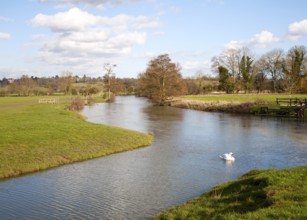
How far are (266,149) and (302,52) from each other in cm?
7910

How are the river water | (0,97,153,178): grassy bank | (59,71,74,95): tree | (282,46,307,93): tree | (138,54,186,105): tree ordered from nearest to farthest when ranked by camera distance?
1. the river water
2. (0,97,153,178): grassy bank
3. (138,54,186,105): tree
4. (282,46,307,93): tree
5. (59,71,74,95): tree

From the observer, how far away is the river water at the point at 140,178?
13.9 metres

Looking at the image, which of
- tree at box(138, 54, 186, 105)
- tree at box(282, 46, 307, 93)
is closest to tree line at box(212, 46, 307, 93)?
tree at box(282, 46, 307, 93)

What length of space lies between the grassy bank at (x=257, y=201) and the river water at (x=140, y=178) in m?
2.10

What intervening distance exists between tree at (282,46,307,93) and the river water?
63.5 meters

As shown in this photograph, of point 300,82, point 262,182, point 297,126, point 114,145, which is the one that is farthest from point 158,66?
point 262,182

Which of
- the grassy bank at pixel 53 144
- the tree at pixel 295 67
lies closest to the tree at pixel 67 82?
the tree at pixel 295 67

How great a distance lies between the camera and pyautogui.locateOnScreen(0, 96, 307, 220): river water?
13891 mm

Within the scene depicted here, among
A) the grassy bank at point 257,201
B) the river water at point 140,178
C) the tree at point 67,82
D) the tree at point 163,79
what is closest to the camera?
the grassy bank at point 257,201

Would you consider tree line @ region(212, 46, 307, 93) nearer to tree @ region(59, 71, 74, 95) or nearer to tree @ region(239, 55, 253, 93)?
tree @ region(239, 55, 253, 93)

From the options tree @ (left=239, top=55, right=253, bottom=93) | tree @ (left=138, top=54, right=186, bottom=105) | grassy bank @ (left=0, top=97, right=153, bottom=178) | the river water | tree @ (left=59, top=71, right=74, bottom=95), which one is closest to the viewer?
the river water

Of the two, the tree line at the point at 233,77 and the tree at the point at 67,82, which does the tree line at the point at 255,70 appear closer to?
the tree line at the point at 233,77

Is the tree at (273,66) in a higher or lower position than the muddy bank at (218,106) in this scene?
higher

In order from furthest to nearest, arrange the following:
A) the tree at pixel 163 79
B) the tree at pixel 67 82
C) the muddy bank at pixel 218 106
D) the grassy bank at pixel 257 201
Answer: the tree at pixel 67 82
the tree at pixel 163 79
the muddy bank at pixel 218 106
the grassy bank at pixel 257 201
